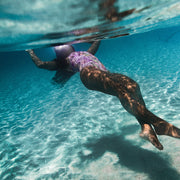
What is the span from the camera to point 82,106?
7230mm

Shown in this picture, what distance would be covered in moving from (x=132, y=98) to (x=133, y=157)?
1.78 meters

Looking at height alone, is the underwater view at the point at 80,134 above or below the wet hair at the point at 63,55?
below

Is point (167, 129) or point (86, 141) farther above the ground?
point (167, 129)

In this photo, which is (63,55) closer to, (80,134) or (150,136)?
(80,134)

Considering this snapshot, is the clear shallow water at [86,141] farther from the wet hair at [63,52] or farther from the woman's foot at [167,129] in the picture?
the wet hair at [63,52]

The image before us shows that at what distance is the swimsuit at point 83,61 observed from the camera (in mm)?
4398

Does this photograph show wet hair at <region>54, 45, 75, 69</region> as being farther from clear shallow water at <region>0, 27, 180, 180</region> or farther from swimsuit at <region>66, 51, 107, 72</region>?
clear shallow water at <region>0, 27, 180, 180</region>

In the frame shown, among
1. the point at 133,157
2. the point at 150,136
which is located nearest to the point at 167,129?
the point at 150,136

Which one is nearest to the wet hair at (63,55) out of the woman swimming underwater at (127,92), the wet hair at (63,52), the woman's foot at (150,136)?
the wet hair at (63,52)

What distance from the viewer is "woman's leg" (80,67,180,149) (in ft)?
8.40

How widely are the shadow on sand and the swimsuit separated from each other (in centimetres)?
226

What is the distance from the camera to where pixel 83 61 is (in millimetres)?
4547

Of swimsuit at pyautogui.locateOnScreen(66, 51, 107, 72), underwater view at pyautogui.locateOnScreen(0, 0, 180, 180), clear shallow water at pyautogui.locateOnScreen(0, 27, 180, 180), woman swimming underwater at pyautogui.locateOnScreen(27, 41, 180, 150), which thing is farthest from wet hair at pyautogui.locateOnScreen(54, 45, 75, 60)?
clear shallow water at pyautogui.locateOnScreen(0, 27, 180, 180)

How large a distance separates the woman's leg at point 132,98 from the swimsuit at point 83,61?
0.53m
